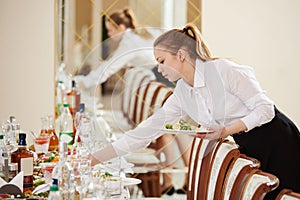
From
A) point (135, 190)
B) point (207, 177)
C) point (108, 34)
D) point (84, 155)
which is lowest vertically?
point (135, 190)

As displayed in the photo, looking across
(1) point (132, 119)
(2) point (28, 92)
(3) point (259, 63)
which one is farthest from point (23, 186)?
(3) point (259, 63)

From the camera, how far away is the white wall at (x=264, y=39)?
12.8 feet

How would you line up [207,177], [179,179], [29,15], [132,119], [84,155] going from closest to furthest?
[132,119], [84,155], [207,177], [29,15], [179,179]

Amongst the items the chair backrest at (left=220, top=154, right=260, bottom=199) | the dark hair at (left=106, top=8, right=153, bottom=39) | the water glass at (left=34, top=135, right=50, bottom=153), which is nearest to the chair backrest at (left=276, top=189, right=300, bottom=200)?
the chair backrest at (left=220, top=154, right=260, bottom=199)

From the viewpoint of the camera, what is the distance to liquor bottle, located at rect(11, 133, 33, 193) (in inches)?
76.4

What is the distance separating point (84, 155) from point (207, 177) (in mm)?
572

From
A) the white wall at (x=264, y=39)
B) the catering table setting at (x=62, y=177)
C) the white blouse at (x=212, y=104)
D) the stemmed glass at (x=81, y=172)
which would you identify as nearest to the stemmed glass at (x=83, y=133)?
the catering table setting at (x=62, y=177)

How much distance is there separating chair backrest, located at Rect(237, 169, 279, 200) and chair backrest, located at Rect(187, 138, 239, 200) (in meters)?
0.30

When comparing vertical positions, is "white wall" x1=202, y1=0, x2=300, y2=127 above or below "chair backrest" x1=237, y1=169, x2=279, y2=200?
above

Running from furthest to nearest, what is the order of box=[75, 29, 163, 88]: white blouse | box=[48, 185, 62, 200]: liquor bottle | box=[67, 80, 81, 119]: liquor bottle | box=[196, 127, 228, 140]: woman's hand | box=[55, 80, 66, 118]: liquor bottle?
1. box=[55, 80, 66, 118]: liquor bottle
2. box=[67, 80, 81, 119]: liquor bottle
3. box=[196, 127, 228, 140]: woman's hand
4. box=[75, 29, 163, 88]: white blouse
5. box=[48, 185, 62, 200]: liquor bottle

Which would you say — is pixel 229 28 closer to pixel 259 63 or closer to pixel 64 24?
pixel 259 63

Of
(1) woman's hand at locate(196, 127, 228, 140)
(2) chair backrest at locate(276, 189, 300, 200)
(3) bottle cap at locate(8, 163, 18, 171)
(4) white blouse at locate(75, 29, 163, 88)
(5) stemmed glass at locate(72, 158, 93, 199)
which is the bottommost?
(3) bottle cap at locate(8, 163, 18, 171)

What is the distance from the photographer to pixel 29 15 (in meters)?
3.72

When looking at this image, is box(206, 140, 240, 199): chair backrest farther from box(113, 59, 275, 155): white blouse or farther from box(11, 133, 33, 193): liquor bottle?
box(11, 133, 33, 193): liquor bottle
